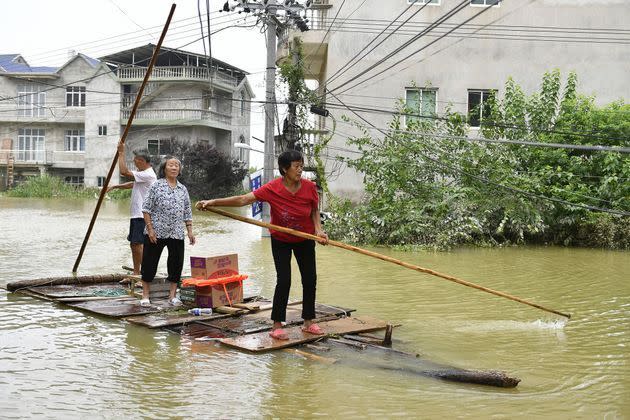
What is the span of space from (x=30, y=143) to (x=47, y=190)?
7.85 metres

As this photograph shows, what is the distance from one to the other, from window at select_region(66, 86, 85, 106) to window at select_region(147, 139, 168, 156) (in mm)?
6329

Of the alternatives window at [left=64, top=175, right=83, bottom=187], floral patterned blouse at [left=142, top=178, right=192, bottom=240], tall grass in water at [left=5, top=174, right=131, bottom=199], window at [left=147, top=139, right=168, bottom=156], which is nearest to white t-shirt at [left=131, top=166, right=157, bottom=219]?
floral patterned blouse at [left=142, top=178, right=192, bottom=240]

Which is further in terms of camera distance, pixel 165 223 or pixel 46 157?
pixel 46 157

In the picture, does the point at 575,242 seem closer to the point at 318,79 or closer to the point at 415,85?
the point at 415,85

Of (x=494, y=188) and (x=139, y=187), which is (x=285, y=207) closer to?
(x=139, y=187)

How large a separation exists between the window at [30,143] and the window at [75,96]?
8.89 ft

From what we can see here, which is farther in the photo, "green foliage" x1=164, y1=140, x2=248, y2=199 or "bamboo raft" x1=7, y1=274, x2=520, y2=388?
"green foliage" x1=164, y1=140, x2=248, y2=199

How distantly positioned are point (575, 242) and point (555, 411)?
573 inches

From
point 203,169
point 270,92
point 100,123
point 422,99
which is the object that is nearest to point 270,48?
point 270,92

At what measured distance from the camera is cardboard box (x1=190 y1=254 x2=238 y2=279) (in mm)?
7805

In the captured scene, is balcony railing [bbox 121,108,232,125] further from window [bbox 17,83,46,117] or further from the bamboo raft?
the bamboo raft

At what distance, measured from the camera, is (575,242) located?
61.0ft

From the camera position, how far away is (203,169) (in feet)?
130

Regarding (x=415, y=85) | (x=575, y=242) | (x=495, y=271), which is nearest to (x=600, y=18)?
(x=415, y=85)
